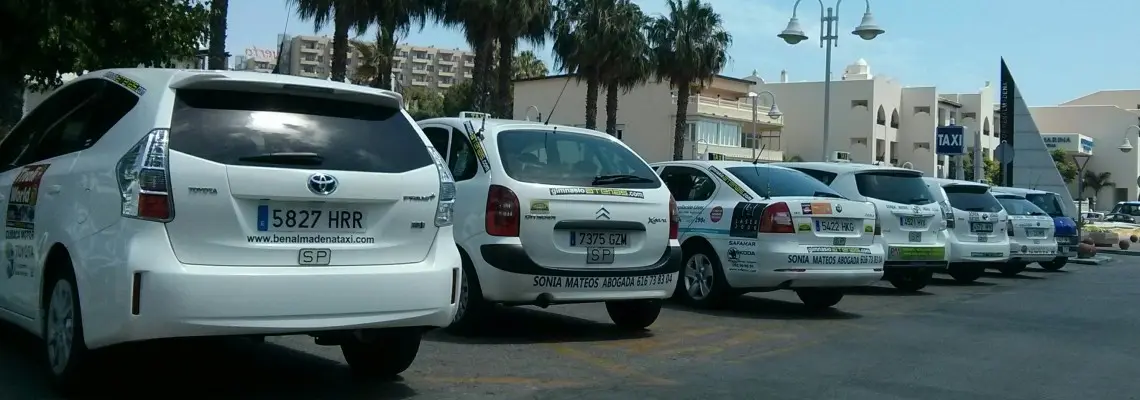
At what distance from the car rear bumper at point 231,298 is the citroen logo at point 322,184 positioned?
1.20 feet

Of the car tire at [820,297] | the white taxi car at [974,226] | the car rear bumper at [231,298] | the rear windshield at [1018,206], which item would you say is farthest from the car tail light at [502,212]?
the rear windshield at [1018,206]

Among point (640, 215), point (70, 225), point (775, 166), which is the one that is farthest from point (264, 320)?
point (775, 166)

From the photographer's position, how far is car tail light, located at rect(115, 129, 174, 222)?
191 inches

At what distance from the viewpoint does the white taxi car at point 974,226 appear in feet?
49.5

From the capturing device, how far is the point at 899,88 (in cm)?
7825

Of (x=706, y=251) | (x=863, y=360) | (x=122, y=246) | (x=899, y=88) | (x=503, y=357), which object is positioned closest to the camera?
(x=122, y=246)

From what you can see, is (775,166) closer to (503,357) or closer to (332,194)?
(503,357)

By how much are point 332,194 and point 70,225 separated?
127 cm

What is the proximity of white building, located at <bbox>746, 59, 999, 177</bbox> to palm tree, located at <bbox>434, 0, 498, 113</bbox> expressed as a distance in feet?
143

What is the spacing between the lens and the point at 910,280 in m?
14.2

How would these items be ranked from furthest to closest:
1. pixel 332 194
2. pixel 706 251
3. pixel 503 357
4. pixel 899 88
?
pixel 899 88 < pixel 706 251 < pixel 503 357 < pixel 332 194

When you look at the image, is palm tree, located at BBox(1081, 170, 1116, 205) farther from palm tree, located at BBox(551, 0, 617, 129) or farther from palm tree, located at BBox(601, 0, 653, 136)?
palm tree, located at BBox(551, 0, 617, 129)

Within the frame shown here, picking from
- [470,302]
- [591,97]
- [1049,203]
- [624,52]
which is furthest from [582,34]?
[470,302]

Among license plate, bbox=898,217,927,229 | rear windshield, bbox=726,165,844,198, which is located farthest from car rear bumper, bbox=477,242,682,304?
license plate, bbox=898,217,927,229
